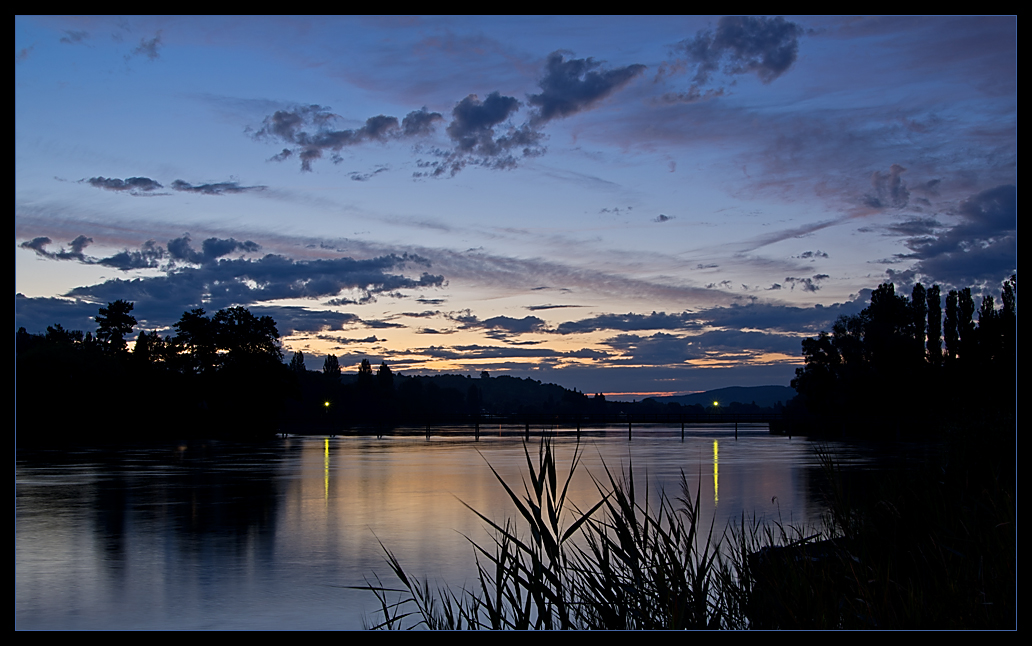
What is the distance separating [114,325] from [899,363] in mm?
80272

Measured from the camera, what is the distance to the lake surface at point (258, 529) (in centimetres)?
1309

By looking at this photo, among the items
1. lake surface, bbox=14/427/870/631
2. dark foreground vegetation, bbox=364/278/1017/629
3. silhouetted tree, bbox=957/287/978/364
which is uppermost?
silhouetted tree, bbox=957/287/978/364

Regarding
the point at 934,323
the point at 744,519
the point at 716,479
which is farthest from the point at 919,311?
the point at 744,519

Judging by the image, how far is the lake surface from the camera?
1309 cm

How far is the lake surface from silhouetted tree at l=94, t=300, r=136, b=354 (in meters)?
56.6

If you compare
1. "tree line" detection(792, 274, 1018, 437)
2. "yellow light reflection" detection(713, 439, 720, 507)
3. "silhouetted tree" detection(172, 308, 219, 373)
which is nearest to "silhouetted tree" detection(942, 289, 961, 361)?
"tree line" detection(792, 274, 1018, 437)

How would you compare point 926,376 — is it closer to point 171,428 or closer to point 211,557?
point 171,428

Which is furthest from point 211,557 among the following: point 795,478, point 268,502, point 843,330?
point 843,330

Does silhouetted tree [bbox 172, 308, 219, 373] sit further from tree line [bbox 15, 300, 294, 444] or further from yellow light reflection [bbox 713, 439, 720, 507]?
yellow light reflection [bbox 713, 439, 720, 507]

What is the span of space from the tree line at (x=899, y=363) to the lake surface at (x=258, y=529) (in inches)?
1128

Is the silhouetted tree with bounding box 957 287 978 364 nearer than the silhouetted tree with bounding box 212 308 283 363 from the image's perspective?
Yes

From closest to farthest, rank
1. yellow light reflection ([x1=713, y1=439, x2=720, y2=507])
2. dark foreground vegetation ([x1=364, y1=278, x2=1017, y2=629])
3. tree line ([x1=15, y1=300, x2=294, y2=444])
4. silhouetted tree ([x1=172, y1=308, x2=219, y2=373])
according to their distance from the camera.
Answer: dark foreground vegetation ([x1=364, y1=278, x2=1017, y2=629])
yellow light reflection ([x1=713, y1=439, x2=720, y2=507])
tree line ([x1=15, y1=300, x2=294, y2=444])
silhouetted tree ([x1=172, y1=308, x2=219, y2=373])

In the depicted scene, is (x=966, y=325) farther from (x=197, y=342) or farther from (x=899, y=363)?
(x=197, y=342)
